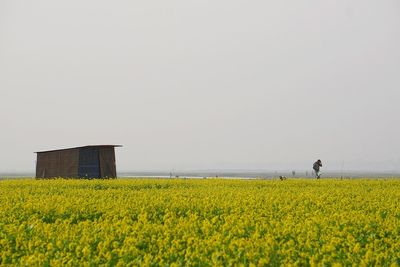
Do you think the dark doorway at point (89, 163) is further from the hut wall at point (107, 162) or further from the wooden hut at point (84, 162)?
the hut wall at point (107, 162)

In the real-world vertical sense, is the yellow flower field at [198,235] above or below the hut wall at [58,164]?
below

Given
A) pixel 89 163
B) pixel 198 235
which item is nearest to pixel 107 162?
pixel 89 163

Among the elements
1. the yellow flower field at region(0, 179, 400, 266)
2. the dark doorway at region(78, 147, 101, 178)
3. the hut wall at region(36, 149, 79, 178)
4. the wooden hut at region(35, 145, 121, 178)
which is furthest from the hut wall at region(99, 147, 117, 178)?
the yellow flower field at region(0, 179, 400, 266)

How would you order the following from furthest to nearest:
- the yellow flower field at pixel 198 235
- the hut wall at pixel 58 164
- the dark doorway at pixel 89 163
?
the hut wall at pixel 58 164 < the dark doorway at pixel 89 163 < the yellow flower field at pixel 198 235

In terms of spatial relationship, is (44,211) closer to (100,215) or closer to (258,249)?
(100,215)

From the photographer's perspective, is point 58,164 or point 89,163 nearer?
point 89,163

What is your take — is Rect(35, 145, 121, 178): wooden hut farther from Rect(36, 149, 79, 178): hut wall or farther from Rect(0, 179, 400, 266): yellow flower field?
Rect(0, 179, 400, 266): yellow flower field

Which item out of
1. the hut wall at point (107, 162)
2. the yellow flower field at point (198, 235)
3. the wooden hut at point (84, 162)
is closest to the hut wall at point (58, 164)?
the wooden hut at point (84, 162)

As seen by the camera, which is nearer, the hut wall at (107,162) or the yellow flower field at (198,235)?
the yellow flower field at (198,235)

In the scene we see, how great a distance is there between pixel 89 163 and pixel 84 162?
1.27 feet

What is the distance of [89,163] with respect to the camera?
34438 millimetres

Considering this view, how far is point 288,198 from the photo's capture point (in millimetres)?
14117

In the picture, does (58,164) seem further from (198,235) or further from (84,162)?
(198,235)

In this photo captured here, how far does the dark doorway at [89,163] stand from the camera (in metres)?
34.1
